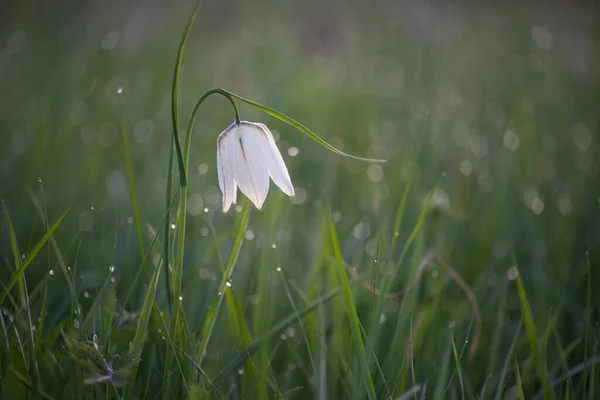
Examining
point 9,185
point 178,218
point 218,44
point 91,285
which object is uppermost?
point 218,44

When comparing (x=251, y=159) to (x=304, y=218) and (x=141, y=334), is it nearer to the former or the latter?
(x=141, y=334)

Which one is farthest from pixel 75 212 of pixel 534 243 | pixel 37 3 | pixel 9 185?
pixel 37 3

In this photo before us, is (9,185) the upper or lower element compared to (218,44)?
lower

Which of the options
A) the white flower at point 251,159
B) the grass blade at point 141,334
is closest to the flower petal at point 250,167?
the white flower at point 251,159

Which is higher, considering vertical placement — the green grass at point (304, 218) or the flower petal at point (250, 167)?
the flower petal at point (250, 167)

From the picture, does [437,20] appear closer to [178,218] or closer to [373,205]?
[373,205]

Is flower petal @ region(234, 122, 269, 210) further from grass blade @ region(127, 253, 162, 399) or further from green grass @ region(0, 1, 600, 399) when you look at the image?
grass blade @ region(127, 253, 162, 399)

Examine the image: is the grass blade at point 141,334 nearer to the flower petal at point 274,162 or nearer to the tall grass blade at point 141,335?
the tall grass blade at point 141,335
